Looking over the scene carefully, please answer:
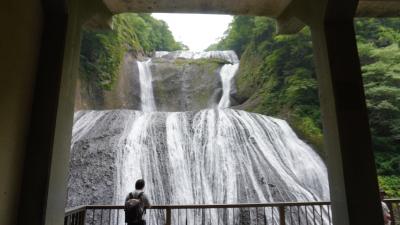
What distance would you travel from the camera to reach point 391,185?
11.2 metres

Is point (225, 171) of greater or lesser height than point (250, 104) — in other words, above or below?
below

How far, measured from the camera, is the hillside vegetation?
12.5m

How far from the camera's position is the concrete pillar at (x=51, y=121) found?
3365 mm

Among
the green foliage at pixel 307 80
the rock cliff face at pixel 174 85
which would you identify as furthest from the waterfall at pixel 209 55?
the green foliage at pixel 307 80

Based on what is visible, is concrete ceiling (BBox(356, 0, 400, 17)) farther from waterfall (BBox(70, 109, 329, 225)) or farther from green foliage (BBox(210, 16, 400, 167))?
green foliage (BBox(210, 16, 400, 167))

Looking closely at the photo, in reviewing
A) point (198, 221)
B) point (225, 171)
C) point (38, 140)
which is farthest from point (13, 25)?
point (225, 171)

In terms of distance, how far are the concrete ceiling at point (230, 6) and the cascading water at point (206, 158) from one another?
451 centimetres

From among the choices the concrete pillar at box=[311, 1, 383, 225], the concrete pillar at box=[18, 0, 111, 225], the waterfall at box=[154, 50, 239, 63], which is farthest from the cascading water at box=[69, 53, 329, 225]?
the waterfall at box=[154, 50, 239, 63]

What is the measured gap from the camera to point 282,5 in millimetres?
5398

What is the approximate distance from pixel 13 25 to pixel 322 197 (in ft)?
28.7

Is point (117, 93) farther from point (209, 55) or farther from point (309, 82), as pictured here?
point (309, 82)

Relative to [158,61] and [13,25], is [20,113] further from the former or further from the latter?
[158,61]

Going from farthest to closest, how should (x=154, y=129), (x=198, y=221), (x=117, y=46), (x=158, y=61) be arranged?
1. (x=158, y=61)
2. (x=117, y=46)
3. (x=154, y=129)
4. (x=198, y=221)

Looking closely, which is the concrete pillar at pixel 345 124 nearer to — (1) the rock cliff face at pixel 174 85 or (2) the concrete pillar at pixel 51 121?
(2) the concrete pillar at pixel 51 121
